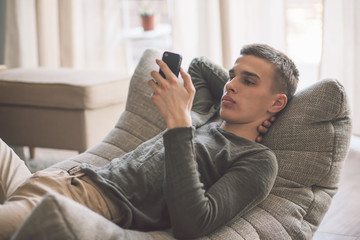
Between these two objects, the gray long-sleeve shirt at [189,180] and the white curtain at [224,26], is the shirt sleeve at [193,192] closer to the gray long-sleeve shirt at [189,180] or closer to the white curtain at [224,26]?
the gray long-sleeve shirt at [189,180]

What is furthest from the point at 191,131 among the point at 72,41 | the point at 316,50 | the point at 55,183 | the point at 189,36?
the point at 72,41

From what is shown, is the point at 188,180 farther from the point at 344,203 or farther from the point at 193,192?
the point at 344,203

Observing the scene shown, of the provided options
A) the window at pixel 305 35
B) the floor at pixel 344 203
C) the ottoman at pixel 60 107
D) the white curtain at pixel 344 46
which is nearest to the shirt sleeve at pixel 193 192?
the floor at pixel 344 203

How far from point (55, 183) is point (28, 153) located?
2115 mm

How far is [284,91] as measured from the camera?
1.69m

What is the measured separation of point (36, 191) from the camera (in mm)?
1375

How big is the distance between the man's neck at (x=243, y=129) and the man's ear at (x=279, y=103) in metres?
0.07

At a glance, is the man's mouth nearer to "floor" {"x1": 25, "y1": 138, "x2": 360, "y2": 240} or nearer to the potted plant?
"floor" {"x1": 25, "y1": 138, "x2": 360, "y2": 240}

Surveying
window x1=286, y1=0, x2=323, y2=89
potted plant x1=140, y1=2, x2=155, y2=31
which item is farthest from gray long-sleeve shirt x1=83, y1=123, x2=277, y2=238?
potted plant x1=140, y1=2, x2=155, y2=31

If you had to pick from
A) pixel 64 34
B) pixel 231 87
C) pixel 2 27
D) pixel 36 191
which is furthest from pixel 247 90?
pixel 2 27

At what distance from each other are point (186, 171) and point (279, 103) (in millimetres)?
527

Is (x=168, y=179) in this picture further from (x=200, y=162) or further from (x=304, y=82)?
(x=304, y=82)

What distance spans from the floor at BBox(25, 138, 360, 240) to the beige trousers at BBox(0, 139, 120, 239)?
3.67 feet

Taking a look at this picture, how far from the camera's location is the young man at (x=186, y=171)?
1.31m
